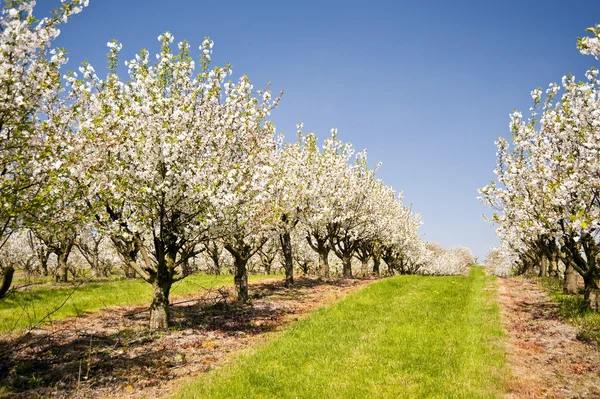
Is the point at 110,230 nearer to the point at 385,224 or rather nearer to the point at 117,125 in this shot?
the point at 117,125

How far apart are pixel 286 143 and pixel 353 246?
18.0 metres

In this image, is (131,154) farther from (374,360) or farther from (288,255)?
(288,255)

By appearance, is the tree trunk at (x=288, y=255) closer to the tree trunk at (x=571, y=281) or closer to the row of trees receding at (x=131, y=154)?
the row of trees receding at (x=131, y=154)

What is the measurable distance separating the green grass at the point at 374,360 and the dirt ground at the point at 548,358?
582 millimetres

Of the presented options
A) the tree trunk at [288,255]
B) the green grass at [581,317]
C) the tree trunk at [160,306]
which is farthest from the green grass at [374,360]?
the tree trunk at [288,255]

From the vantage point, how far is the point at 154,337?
1554cm

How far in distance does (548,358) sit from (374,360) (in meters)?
6.16

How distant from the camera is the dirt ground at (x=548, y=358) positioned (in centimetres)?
1060

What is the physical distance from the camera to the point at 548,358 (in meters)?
13.4

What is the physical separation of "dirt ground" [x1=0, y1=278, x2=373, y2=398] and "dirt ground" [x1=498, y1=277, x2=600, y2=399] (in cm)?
950

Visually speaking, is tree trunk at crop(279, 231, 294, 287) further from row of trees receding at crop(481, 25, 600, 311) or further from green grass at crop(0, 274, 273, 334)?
row of trees receding at crop(481, 25, 600, 311)

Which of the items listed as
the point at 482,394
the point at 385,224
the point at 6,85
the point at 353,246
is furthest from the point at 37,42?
the point at 385,224

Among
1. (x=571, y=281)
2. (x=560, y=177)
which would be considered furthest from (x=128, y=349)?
(x=571, y=281)

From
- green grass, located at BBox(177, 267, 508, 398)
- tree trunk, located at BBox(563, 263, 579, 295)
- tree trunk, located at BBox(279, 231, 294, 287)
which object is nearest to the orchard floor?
green grass, located at BBox(177, 267, 508, 398)
